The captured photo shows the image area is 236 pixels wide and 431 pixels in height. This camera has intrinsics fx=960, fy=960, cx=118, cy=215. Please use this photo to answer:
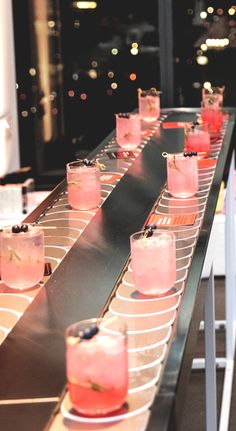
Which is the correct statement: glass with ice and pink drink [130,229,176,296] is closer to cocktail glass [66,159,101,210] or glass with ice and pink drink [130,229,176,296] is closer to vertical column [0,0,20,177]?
cocktail glass [66,159,101,210]

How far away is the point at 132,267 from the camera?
2227 mm

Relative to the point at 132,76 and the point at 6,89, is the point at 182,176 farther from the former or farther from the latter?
the point at 132,76

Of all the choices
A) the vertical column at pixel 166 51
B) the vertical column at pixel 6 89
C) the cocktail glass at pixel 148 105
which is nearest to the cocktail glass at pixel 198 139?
the cocktail glass at pixel 148 105

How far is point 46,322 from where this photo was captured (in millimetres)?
2008

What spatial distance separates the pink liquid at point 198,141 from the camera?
385cm

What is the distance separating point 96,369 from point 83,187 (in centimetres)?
143

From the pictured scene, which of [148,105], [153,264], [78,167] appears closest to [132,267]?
[153,264]

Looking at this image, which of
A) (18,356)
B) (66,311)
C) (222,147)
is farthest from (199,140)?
(18,356)

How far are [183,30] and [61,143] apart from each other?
1375mm

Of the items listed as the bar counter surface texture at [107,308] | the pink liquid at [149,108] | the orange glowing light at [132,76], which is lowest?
the bar counter surface texture at [107,308]

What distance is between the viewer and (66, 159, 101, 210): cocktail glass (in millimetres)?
2951

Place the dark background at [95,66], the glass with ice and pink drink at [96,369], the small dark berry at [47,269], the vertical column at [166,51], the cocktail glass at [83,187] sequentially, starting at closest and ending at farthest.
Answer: the glass with ice and pink drink at [96,369] < the small dark berry at [47,269] < the cocktail glass at [83,187] < the vertical column at [166,51] < the dark background at [95,66]

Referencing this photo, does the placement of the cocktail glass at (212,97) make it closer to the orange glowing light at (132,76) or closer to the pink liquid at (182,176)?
the pink liquid at (182,176)

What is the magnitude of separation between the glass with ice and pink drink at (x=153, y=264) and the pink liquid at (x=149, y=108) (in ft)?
9.10
